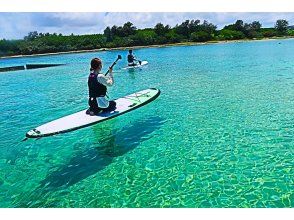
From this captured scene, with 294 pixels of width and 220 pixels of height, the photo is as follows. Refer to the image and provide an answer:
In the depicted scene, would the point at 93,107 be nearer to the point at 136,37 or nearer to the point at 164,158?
the point at 164,158

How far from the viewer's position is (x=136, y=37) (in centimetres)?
9812

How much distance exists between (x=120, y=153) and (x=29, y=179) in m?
2.88

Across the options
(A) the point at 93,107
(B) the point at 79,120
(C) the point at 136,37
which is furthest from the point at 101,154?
(C) the point at 136,37

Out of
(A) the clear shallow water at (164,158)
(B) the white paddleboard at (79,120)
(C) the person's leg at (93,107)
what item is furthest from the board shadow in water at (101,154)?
(C) the person's leg at (93,107)

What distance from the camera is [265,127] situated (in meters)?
11.0

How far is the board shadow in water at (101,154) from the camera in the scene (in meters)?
8.29

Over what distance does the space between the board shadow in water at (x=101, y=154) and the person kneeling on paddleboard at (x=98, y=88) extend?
128 cm

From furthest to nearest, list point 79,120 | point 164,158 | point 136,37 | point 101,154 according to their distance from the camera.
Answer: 1. point 136,37
2. point 101,154
3. point 79,120
4. point 164,158

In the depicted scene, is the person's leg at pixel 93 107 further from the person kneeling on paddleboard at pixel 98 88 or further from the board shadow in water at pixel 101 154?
the board shadow in water at pixel 101 154

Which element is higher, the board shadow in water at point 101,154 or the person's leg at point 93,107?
the person's leg at point 93,107

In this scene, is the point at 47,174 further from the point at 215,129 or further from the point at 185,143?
the point at 215,129

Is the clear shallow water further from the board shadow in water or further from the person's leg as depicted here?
the person's leg

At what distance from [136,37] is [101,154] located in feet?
302
